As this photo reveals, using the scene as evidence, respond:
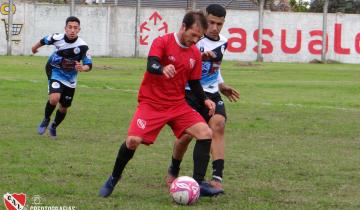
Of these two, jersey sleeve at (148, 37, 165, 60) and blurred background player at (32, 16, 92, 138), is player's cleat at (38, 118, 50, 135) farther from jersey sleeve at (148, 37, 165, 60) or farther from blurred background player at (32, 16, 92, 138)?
jersey sleeve at (148, 37, 165, 60)

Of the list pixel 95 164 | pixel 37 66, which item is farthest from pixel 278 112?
pixel 37 66

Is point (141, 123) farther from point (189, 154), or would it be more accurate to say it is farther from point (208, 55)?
point (189, 154)

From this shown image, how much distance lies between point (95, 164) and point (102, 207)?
2560 millimetres

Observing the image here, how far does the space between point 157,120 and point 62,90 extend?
529 cm

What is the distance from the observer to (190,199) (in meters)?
7.20

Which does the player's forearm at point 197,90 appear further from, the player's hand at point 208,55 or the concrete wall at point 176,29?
the concrete wall at point 176,29

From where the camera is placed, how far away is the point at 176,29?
45000 millimetres

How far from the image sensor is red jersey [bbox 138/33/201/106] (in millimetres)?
7477

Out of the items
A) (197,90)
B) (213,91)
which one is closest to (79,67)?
(213,91)

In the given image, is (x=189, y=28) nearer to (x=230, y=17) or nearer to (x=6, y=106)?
(x=6, y=106)

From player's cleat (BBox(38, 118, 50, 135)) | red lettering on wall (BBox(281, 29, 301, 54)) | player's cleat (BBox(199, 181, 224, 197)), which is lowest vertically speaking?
red lettering on wall (BBox(281, 29, 301, 54))

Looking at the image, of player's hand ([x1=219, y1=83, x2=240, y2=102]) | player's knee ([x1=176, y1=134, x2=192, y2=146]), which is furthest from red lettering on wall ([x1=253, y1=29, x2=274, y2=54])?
player's knee ([x1=176, y1=134, x2=192, y2=146])

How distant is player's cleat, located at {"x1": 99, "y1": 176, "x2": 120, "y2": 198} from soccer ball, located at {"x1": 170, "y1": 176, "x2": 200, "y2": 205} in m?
0.56

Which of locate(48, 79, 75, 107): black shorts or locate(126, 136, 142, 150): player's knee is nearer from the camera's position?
locate(126, 136, 142, 150): player's knee
